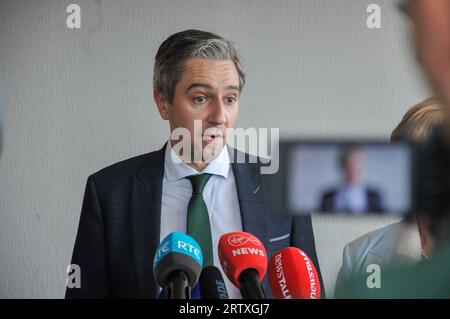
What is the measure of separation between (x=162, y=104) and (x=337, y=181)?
0.83 metres

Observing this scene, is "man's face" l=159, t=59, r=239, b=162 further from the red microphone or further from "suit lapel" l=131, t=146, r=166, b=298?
the red microphone

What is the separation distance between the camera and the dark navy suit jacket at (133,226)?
1.50 meters

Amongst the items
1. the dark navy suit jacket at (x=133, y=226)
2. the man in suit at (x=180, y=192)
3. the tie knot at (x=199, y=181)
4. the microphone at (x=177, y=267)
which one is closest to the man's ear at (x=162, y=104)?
the man in suit at (x=180, y=192)

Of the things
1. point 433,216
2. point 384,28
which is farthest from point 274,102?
point 433,216

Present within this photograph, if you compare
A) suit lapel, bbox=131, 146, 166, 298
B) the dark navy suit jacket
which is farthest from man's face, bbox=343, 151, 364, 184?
suit lapel, bbox=131, 146, 166, 298

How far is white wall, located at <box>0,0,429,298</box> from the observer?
1.69 m

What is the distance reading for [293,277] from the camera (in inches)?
37.3

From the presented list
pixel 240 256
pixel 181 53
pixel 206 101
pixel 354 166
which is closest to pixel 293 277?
pixel 240 256

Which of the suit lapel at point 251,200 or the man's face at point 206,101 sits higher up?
the man's face at point 206,101

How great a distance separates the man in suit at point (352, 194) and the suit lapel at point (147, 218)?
62cm

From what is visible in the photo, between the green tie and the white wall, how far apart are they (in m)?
0.19

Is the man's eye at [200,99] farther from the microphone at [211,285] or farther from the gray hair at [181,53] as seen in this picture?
the microphone at [211,285]

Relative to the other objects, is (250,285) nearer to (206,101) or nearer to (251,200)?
(251,200)
